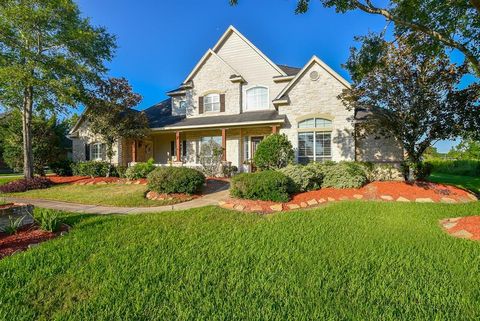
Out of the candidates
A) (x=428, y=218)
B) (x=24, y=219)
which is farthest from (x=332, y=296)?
(x=24, y=219)

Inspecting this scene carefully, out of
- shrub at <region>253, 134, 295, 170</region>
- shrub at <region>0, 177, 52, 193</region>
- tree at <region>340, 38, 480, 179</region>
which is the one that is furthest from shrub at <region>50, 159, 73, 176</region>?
tree at <region>340, 38, 480, 179</region>

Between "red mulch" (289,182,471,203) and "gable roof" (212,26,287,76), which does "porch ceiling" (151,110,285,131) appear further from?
"red mulch" (289,182,471,203)

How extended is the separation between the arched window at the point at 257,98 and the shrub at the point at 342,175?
849 centimetres

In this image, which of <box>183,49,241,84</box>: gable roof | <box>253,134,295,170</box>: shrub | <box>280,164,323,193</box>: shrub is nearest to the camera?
<box>280,164,323,193</box>: shrub

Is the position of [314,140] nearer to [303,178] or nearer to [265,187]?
[303,178]

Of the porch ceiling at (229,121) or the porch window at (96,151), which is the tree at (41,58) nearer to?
the porch window at (96,151)

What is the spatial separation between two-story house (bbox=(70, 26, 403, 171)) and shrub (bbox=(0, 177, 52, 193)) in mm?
6189

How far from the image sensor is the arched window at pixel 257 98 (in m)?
18.9

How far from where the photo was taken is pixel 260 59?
1945cm

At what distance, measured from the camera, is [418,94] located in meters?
10.6

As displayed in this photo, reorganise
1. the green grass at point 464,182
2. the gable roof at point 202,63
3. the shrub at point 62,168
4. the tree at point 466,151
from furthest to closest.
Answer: the tree at point 466,151 → the shrub at point 62,168 → the gable roof at point 202,63 → the green grass at point 464,182

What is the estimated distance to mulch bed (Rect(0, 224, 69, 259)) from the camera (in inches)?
195

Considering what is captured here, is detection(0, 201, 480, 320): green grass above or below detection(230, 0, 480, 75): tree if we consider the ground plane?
below

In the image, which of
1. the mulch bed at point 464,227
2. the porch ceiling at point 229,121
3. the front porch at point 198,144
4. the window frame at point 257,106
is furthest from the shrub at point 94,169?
the mulch bed at point 464,227
